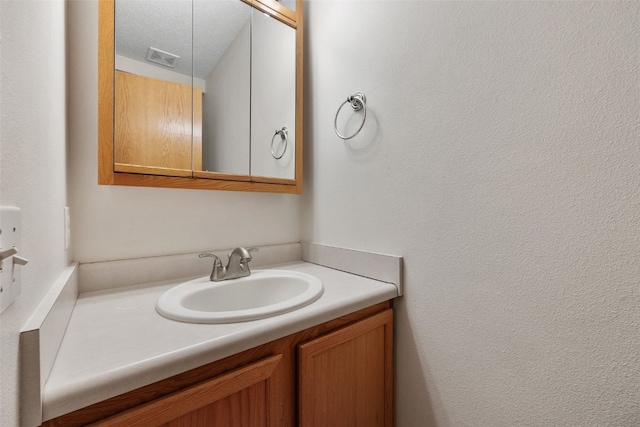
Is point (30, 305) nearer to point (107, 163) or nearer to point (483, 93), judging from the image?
point (107, 163)

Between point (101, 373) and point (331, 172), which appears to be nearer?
point (101, 373)

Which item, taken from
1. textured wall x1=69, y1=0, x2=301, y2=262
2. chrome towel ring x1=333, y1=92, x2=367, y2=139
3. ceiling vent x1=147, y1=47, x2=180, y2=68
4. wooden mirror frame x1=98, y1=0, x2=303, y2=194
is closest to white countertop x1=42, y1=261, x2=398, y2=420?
textured wall x1=69, y1=0, x2=301, y2=262

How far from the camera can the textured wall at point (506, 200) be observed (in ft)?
1.85

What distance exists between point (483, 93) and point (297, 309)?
2.51ft

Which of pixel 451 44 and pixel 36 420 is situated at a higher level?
pixel 451 44

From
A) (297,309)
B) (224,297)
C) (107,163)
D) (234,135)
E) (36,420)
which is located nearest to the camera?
(36,420)

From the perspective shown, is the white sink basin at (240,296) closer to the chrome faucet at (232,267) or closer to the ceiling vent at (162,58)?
the chrome faucet at (232,267)

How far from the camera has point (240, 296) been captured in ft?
3.36

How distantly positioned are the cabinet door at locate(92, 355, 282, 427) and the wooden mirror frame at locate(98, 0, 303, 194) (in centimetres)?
67

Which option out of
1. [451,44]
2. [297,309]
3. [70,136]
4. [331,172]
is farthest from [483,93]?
[70,136]

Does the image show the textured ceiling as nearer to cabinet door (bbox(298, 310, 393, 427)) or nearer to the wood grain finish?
the wood grain finish

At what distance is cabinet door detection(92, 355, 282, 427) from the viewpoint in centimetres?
50

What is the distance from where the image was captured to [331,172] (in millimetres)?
1230

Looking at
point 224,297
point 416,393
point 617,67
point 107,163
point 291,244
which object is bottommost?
point 416,393
